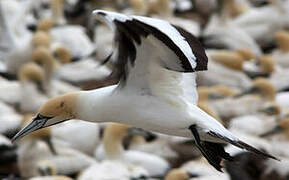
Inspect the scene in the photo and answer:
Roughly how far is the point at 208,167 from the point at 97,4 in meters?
6.18

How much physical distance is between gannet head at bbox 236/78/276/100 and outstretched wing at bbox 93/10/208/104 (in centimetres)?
525

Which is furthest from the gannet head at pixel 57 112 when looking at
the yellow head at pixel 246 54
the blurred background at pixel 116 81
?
the yellow head at pixel 246 54

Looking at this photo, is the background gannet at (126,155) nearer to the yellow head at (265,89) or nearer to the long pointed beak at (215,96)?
the long pointed beak at (215,96)

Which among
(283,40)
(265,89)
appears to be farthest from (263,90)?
(283,40)

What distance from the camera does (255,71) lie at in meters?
12.8

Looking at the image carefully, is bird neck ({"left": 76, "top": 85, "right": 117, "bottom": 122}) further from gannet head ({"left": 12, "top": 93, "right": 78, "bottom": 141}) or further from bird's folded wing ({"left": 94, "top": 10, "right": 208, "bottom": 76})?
bird's folded wing ({"left": 94, "top": 10, "right": 208, "bottom": 76})

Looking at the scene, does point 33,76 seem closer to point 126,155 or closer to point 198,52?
point 126,155

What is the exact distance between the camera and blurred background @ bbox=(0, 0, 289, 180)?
9.29 metres

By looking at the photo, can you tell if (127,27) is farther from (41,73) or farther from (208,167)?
(41,73)

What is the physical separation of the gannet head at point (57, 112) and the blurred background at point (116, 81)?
65.1 inches

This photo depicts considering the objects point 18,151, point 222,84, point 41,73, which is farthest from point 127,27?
point 222,84

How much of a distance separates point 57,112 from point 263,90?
5623 mm

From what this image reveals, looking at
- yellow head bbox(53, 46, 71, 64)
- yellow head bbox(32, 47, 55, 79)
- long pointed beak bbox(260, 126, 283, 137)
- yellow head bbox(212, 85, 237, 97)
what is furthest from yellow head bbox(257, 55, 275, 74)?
long pointed beak bbox(260, 126, 283, 137)

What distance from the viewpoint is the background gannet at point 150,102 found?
5.45 m
